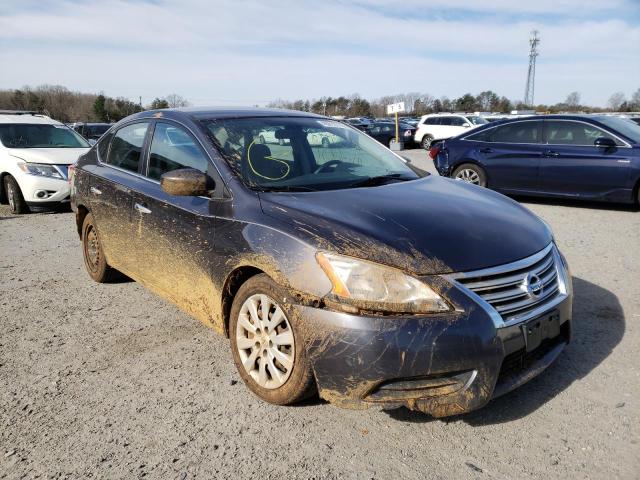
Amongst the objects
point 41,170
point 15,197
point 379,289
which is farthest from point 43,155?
point 379,289

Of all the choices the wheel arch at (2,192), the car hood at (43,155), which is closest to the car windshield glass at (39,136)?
the car hood at (43,155)

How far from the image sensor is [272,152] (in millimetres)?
3682

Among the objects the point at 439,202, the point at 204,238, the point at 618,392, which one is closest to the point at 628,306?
the point at 618,392

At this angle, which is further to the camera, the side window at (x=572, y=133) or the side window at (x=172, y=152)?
the side window at (x=572, y=133)

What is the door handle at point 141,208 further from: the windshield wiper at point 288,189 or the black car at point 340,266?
the windshield wiper at point 288,189

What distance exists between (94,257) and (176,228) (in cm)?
204

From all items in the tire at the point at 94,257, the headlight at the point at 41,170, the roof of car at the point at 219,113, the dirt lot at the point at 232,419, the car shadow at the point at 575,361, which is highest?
the roof of car at the point at 219,113

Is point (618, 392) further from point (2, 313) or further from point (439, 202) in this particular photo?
point (2, 313)

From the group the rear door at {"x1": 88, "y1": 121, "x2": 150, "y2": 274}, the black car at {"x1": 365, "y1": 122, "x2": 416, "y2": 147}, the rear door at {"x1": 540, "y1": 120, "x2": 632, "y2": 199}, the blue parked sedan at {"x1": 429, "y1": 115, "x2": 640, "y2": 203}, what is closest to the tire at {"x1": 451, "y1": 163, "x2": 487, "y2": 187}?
the blue parked sedan at {"x1": 429, "y1": 115, "x2": 640, "y2": 203}

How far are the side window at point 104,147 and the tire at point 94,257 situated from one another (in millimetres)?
551

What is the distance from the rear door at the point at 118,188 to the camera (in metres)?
4.31

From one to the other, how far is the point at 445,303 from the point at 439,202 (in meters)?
0.94

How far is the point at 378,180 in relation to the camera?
376 centimetres

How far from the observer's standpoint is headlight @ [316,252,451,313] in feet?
8.31
